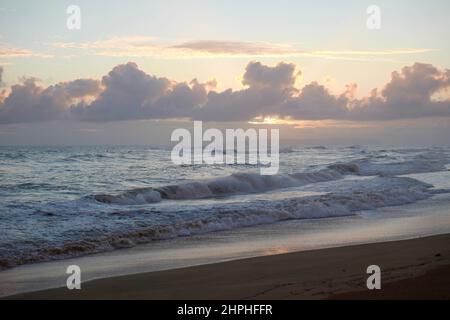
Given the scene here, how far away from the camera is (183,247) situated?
1067 cm

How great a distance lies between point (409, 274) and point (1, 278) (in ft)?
21.7

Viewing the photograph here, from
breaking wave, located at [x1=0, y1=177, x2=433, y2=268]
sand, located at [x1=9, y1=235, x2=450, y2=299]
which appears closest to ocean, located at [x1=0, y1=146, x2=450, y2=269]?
breaking wave, located at [x1=0, y1=177, x2=433, y2=268]

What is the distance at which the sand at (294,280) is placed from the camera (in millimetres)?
6570

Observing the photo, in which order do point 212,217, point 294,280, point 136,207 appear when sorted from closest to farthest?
point 294,280, point 212,217, point 136,207

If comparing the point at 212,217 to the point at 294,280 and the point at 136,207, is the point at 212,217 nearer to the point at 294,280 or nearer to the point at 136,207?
the point at 136,207

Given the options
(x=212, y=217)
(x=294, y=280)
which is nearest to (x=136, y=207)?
(x=212, y=217)

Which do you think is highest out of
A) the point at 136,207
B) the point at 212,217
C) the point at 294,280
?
the point at 294,280

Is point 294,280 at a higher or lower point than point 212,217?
higher

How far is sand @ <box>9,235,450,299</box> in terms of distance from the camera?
6.57m

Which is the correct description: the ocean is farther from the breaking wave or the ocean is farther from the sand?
the sand

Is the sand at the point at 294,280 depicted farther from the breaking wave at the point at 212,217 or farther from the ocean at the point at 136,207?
the ocean at the point at 136,207

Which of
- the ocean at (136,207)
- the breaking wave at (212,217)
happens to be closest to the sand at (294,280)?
the breaking wave at (212,217)

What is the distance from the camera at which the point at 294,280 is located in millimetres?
7426
